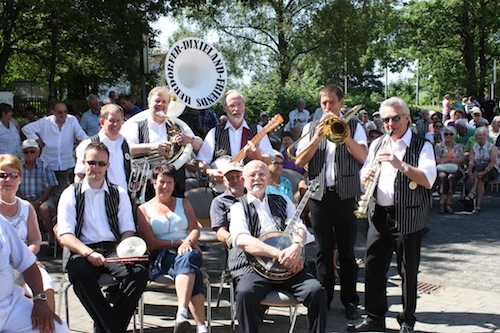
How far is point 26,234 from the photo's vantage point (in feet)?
13.8

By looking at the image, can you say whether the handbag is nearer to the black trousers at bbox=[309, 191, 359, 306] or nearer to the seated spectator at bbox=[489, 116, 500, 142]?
the seated spectator at bbox=[489, 116, 500, 142]

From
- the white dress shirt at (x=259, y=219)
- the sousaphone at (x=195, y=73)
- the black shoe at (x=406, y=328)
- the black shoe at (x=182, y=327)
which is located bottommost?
the black shoe at (x=406, y=328)

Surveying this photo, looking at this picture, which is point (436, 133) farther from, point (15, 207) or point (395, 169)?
point (15, 207)

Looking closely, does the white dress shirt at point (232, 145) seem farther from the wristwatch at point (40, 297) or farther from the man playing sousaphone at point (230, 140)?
the wristwatch at point (40, 297)

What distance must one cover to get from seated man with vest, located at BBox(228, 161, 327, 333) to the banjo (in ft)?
0.05

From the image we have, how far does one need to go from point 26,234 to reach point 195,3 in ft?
40.3

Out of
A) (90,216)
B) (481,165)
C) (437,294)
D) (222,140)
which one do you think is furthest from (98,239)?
(481,165)

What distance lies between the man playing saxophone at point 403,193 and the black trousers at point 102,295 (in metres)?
1.85

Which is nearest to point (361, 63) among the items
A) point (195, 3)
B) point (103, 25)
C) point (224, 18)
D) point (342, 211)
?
point (224, 18)

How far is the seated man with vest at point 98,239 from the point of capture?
4293mm

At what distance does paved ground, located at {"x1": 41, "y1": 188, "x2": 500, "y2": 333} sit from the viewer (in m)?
5.00

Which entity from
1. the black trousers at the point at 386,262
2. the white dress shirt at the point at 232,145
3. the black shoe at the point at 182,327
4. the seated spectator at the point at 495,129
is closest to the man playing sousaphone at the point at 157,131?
the white dress shirt at the point at 232,145

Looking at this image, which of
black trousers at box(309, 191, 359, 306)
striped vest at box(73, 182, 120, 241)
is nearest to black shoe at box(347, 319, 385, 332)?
black trousers at box(309, 191, 359, 306)

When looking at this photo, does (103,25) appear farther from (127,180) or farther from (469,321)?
(469,321)
